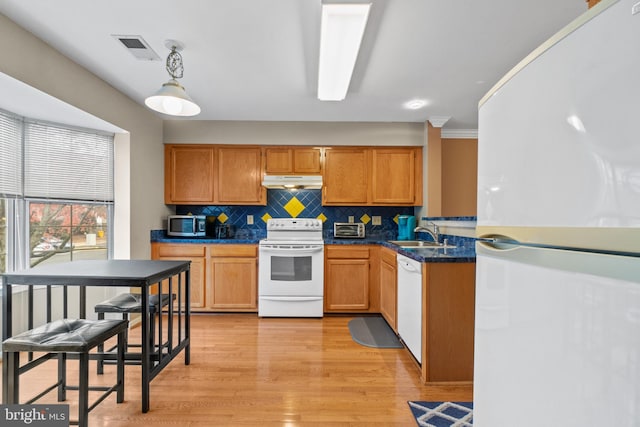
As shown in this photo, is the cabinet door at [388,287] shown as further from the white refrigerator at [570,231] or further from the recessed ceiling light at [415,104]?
the white refrigerator at [570,231]

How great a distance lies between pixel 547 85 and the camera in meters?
0.66

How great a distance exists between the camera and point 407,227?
3881mm

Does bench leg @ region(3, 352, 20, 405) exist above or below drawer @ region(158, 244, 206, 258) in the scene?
below

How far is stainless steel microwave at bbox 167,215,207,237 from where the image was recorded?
3732 millimetres

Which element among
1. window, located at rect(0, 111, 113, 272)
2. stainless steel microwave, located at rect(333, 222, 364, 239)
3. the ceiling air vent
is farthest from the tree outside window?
stainless steel microwave, located at rect(333, 222, 364, 239)

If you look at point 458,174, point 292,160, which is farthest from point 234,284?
point 458,174

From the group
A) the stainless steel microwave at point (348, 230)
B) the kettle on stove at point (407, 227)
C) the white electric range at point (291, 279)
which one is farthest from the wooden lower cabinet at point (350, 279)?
the kettle on stove at point (407, 227)

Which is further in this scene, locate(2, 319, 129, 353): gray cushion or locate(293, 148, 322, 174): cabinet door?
locate(293, 148, 322, 174): cabinet door

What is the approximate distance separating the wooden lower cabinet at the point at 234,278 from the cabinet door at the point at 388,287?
147 cm

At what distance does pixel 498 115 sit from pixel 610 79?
1.15 feet

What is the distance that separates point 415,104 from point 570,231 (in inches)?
115

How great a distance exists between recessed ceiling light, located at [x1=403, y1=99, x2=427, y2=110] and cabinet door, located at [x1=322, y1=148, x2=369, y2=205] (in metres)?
0.79

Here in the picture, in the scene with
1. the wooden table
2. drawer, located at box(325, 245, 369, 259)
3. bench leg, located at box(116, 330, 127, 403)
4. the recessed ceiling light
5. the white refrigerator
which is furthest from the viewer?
drawer, located at box(325, 245, 369, 259)

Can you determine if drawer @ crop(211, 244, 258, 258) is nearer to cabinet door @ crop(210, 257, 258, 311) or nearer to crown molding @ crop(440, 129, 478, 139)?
cabinet door @ crop(210, 257, 258, 311)
